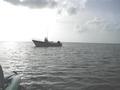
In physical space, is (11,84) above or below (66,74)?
above

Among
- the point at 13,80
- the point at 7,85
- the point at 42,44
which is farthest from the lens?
the point at 42,44

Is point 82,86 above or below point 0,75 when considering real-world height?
below

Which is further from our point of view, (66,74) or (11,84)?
(66,74)

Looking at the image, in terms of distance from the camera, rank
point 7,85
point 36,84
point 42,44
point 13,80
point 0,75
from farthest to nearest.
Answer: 1. point 42,44
2. point 36,84
3. point 13,80
4. point 7,85
5. point 0,75

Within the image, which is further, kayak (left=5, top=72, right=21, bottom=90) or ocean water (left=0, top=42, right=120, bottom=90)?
ocean water (left=0, top=42, right=120, bottom=90)

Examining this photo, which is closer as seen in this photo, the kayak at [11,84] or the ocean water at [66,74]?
the kayak at [11,84]

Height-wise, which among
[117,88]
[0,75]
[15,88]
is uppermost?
[0,75]

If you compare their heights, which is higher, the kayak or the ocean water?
the kayak

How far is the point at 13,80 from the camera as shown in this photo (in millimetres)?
10781

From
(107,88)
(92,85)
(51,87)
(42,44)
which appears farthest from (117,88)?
(42,44)

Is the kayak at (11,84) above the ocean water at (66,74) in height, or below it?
above

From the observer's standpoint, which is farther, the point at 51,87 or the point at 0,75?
the point at 51,87

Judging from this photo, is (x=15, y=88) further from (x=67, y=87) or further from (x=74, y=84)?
(x=74, y=84)

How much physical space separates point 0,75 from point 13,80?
9.09 ft
